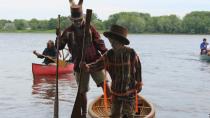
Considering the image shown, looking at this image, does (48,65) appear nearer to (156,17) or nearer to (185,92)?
(185,92)

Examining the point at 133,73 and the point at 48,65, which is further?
the point at 48,65

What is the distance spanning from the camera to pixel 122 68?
866 cm

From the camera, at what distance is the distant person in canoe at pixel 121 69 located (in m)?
8.55

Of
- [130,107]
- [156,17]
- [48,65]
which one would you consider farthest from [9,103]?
[156,17]

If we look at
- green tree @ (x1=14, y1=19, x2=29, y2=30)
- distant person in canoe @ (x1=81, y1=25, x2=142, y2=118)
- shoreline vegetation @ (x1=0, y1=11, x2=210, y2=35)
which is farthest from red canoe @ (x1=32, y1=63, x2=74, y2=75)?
green tree @ (x1=14, y1=19, x2=29, y2=30)

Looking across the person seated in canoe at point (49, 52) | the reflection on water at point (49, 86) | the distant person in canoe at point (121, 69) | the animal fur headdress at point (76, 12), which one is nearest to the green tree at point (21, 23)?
the reflection on water at point (49, 86)

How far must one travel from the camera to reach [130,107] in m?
8.92

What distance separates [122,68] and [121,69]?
0.08 ft

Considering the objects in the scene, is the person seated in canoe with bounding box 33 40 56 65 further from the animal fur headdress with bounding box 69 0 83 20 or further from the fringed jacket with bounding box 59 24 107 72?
the animal fur headdress with bounding box 69 0 83 20

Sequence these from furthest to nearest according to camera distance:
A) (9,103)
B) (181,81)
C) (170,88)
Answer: (181,81), (170,88), (9,103)

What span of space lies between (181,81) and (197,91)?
4.86 meters

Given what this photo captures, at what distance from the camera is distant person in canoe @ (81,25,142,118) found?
8.55 meters

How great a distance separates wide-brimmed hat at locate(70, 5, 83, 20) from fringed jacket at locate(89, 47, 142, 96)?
134 centimetres

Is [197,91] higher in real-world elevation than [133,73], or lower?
lower
